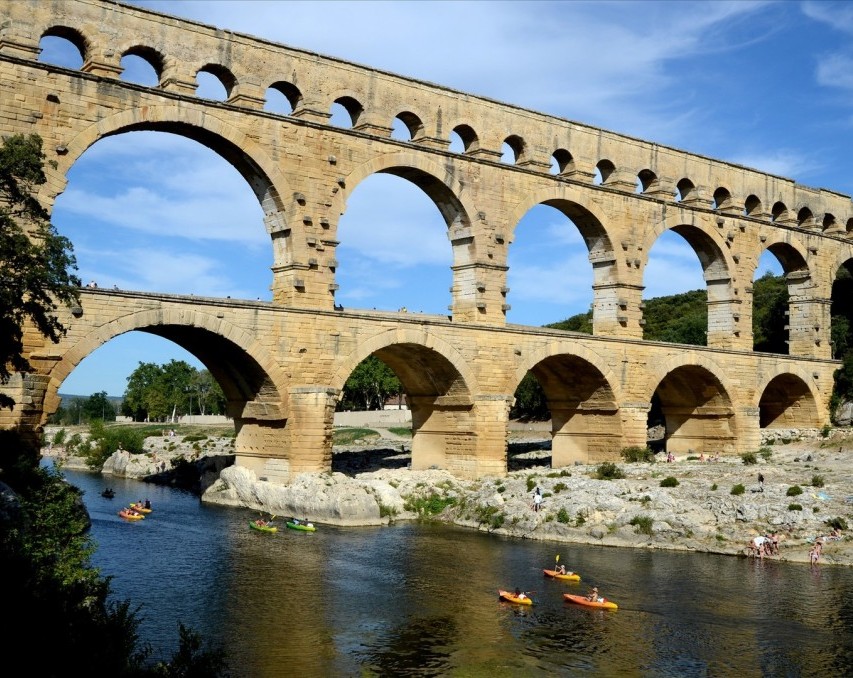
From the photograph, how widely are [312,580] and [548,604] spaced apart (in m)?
5.64

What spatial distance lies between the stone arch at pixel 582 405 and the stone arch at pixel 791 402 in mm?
12095

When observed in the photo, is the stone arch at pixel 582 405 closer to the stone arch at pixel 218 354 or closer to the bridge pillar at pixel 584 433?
the bridge pillar at pixel 584 433

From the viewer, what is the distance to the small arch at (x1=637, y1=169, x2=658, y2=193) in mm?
42281

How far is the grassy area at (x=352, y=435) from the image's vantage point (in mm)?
60781

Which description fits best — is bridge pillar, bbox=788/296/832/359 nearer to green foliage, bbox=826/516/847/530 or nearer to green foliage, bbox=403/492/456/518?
green foliage, bbox=826/516/847/530

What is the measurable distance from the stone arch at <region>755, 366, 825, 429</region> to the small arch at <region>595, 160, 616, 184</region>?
47.5 ft

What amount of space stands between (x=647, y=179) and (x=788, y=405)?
1566 centimetres

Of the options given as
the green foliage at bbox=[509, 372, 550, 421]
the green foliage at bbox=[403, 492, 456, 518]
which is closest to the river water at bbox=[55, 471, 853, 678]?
the green foliage at bbox=[403, 492, 456, 518]

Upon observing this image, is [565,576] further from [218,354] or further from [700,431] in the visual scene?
[700,431]

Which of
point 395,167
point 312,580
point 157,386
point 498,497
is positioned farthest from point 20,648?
point 157,386

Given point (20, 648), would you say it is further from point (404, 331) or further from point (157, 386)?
point (157, 386)

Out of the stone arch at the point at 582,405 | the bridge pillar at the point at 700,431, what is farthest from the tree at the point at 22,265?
the bridge pillar at the point at 700,431

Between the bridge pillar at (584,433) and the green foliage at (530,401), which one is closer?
the bridge pillar at (584,433)

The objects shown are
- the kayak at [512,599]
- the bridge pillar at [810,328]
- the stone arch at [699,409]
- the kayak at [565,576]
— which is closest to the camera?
the kayak at [512,599]
